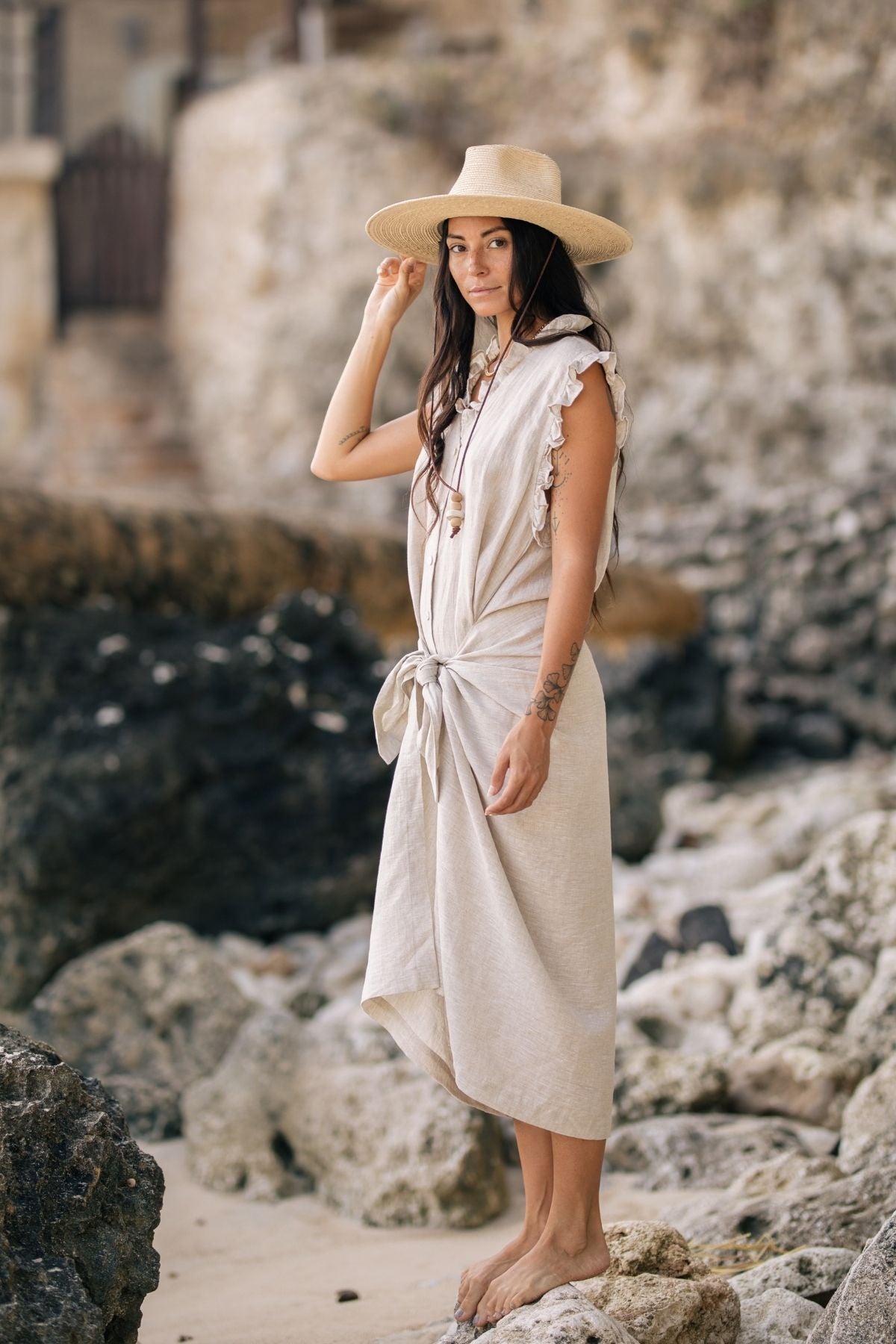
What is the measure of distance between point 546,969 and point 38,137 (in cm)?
1692

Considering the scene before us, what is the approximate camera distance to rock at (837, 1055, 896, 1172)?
3.08 metres

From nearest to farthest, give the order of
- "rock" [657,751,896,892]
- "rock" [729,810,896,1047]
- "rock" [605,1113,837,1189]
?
"rock" [605,1113,837,1189] → "rock" [729,810,896,1047] → "rock" [657,751,896,892]

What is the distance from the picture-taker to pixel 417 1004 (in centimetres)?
234

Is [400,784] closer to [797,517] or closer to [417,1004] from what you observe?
[417,1004]

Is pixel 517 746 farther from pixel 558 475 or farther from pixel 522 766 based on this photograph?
pixel 558 475

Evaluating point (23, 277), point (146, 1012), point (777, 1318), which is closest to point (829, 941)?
point (777, 1318)

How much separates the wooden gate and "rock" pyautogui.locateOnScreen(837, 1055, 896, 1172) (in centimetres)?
1355

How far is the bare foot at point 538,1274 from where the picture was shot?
2.23m

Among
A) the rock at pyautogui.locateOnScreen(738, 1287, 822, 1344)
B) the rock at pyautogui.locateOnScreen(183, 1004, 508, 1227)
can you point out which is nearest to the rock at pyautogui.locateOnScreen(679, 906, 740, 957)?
the rock at pyautogui.locateOnScreen(183, 1004, 508, 1227)

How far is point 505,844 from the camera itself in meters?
2.31

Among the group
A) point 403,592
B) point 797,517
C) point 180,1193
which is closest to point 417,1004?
point 180,1193

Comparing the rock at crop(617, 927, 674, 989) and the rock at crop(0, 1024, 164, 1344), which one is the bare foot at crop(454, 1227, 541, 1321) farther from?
the rock at crop(617, 927, 674, 989)

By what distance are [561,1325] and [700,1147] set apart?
1331 millimetres

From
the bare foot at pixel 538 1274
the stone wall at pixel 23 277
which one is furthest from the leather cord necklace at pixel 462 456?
the stone wall at pixel 23 277
